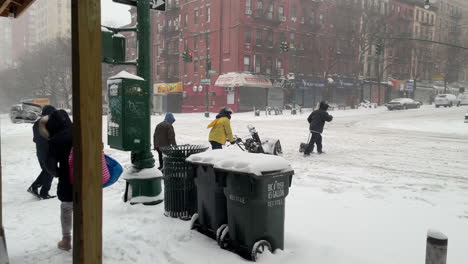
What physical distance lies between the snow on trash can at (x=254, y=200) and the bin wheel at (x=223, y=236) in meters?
0.12

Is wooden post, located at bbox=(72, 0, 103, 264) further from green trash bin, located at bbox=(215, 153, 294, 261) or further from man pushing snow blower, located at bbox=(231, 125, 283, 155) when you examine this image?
man pushing snow blower, located at bbox=(231, 125, 283, 155)

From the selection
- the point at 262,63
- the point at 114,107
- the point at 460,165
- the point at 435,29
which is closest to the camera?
the point at 114,107

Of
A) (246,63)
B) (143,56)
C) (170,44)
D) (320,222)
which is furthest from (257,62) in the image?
(320,222)

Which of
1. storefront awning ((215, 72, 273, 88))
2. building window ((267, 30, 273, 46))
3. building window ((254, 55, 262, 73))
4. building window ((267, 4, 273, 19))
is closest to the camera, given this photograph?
storefront awning ((215, 72, 273, 88))

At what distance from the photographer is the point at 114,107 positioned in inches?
225

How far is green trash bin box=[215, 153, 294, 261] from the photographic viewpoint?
154 inches

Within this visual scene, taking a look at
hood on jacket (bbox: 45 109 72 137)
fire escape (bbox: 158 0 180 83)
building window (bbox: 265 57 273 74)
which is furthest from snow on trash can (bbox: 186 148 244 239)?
fire escape (bbox: 158 0 180 83)

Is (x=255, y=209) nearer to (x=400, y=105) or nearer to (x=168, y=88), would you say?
(x=400, y=105)

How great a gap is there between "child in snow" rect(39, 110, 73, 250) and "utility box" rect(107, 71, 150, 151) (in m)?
1.14

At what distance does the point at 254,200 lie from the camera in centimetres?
393

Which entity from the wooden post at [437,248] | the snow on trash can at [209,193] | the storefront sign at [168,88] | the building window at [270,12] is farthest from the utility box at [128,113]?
the storefront sign at [168,88]

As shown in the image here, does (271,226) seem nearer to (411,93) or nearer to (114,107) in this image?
(114,107)

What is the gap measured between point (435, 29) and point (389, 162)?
7181 centimetres

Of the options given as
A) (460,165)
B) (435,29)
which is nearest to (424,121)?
(460,165)
